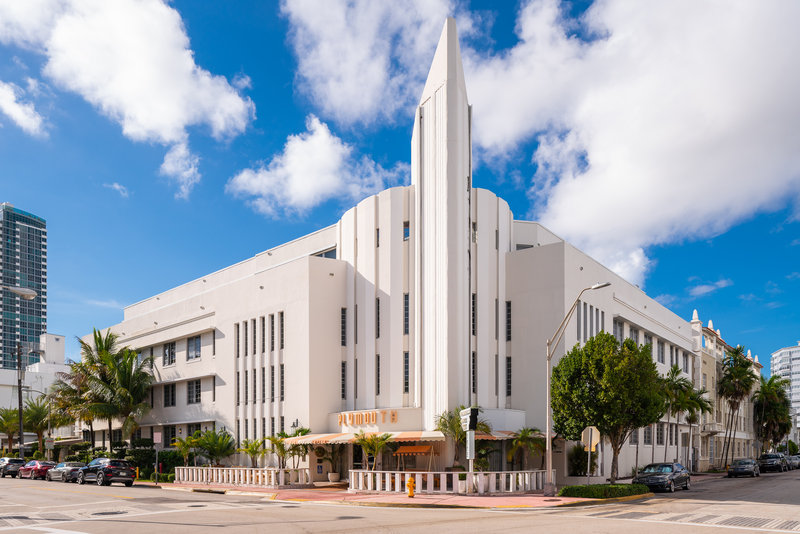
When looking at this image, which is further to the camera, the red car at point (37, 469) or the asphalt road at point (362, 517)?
→ the red car at point (37, 469)

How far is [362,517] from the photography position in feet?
69.6

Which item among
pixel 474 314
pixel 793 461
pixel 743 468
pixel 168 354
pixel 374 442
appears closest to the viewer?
pixel 374 442

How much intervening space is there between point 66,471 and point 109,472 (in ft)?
18.9

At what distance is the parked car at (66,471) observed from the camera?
4292 centimetres

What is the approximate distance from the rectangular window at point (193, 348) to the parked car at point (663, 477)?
102 ft

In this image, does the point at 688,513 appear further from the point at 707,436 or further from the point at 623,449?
the point at 707,436

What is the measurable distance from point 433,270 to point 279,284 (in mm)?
11140

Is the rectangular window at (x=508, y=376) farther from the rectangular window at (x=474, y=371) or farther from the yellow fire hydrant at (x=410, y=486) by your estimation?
the yellow fire hydrant at (x=410, y=486)

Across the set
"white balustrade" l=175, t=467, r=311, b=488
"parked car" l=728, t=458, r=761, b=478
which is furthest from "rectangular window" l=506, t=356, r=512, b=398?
"parked car" l=728, t=458, r=761, b=478

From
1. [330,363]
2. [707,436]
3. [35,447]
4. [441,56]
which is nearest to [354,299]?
[330,363]

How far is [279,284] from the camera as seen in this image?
1679 inches

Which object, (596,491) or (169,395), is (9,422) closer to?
(169,395)

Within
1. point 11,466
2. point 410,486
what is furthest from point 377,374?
point 11,466

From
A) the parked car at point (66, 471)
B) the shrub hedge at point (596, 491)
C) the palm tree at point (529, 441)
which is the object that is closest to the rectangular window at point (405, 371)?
the palm tree at point (529, 441)
